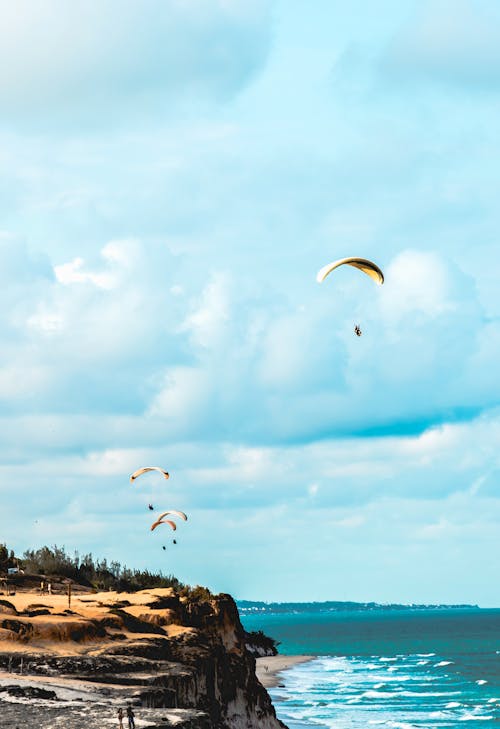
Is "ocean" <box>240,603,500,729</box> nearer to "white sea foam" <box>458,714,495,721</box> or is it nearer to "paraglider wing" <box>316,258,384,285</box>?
"white sea foam" <box>458,714,495,721</box>

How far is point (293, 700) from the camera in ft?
Answer: 302

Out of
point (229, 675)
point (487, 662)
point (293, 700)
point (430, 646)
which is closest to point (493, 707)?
point (293, 700)

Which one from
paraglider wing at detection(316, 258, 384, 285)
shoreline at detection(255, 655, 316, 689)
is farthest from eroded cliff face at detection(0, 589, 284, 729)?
shoreline at detection(255, 655, 316, 689)

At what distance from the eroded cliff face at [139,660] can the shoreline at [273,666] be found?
1958 inches

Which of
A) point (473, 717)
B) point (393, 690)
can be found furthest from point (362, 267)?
point (393, 690)

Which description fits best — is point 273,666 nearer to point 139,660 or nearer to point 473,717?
point 473,717

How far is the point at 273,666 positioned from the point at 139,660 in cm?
9487

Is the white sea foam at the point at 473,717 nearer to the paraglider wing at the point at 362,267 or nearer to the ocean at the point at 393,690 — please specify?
the ocean at the point at 393,690

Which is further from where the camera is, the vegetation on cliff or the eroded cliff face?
the vegetation on cliff

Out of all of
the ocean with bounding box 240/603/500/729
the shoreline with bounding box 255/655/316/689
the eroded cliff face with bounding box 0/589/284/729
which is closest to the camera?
the eroded cliff face with bounding box 0/589/284/729

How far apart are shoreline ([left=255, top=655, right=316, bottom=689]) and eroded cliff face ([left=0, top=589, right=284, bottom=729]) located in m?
49.7

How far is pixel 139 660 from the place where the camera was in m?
41.3

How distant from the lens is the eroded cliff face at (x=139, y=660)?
108 ft

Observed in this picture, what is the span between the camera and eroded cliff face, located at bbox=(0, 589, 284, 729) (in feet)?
108
